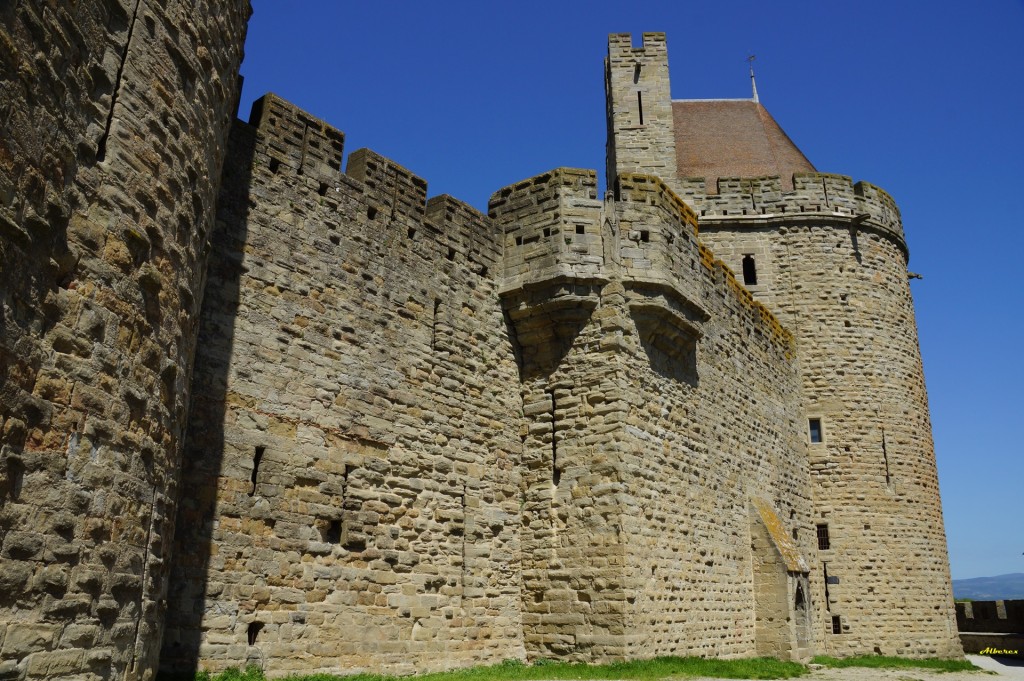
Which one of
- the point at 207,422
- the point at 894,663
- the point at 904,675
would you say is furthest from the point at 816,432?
the point at 207,422

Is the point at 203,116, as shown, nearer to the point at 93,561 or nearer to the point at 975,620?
the point at 93,561

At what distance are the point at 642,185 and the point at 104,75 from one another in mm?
7882

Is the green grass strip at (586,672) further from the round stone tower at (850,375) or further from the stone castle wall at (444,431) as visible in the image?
the round stone tower at (850,375)

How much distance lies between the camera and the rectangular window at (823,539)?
1705 cm

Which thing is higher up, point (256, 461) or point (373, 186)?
point (373, 186)

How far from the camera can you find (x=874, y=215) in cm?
1934

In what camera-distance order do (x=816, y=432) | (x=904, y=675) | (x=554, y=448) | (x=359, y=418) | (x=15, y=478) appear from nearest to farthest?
1. (x=15, y=478)
2. (x=359, y=418)
3. (x=554, y=448)
4. (x=904, y=675)
5. (x=816, y=432)

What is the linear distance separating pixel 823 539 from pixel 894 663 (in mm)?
2624

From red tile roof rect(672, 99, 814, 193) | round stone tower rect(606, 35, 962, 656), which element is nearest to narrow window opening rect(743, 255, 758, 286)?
round stone tower rect(606, 35, 962, 656)

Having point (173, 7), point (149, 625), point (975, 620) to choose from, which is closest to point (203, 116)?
point (173, 7)

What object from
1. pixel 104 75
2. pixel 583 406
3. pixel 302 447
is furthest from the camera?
pixel 583 406

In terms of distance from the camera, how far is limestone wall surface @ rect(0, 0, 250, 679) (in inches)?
163

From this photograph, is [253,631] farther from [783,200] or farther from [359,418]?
[783,200]

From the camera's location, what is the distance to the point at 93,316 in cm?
480
